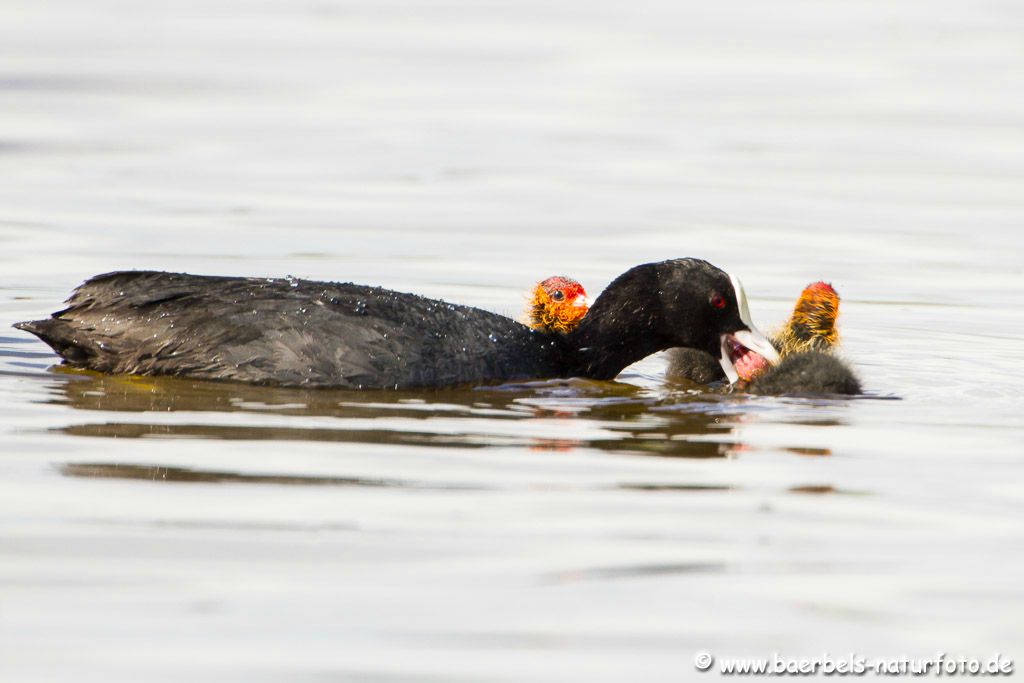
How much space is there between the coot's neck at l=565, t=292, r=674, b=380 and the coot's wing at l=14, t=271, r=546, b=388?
2.49ft

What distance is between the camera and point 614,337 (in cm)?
950

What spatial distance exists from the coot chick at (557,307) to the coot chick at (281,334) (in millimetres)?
934

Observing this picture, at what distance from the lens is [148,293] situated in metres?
8.73

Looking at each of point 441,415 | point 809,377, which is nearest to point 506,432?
point 441,415

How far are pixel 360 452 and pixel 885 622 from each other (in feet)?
8.35

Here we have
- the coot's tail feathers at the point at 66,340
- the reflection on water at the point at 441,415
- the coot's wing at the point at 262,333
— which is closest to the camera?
the reflection on water at the point at 441,415

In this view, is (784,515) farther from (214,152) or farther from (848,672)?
(214,152)

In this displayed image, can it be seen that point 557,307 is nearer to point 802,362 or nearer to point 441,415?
point 802,362

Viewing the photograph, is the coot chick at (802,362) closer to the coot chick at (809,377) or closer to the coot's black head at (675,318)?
the coot chick at (809,377)

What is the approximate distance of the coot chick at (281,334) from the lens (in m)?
8.55

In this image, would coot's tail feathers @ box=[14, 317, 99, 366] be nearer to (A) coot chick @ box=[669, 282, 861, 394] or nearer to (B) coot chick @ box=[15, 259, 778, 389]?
(B) coot chick @ box=[15, 259, 778, 389]

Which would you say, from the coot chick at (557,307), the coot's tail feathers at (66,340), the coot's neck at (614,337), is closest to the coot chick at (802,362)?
the coot's neck at (614,337)

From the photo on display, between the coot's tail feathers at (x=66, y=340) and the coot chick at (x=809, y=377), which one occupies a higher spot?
the coot's tail feathers at (x=66, y=340)

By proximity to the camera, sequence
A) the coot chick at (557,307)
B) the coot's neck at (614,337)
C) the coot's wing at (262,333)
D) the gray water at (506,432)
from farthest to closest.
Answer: the coot chick at (557,307) → the coot's neck at (614,337) → the coot's wing at (262,333) → the gray water at (506,432)
